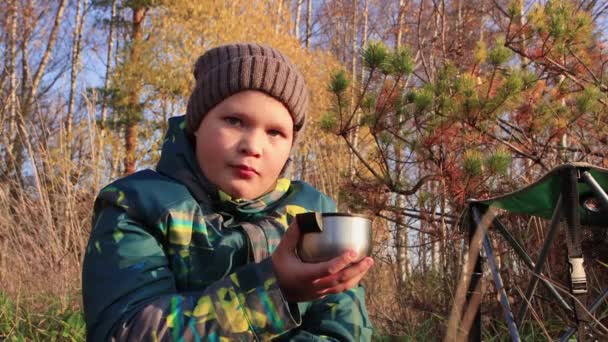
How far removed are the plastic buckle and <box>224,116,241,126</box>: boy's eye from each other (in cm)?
119

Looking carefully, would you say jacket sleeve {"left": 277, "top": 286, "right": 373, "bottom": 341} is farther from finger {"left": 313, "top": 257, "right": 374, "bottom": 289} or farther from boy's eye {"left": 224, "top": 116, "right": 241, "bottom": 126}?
boy's eye {"left": 224, "top": 116, "right": 241, "bottom": 126}

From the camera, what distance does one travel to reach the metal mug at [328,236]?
38.5 inches

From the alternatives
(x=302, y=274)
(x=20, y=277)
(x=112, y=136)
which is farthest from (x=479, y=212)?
(x=112, y=136)

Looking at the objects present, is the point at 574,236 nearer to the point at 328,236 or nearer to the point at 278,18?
the point at 328,236

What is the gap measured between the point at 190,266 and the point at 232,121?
0.33 m

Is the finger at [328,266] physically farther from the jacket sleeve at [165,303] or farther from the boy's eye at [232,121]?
the boy's eye at [232,121]

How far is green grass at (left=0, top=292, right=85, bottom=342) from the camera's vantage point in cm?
247

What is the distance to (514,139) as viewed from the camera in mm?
3248

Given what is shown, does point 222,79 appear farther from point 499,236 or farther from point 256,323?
point 499,236

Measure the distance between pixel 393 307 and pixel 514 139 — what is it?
113cm

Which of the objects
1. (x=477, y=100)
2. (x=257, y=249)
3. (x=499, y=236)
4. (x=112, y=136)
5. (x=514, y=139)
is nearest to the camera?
(x=257, y=249)


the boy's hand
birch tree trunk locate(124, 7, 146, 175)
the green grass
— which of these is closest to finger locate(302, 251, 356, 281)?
the boy's hand

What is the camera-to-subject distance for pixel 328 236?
0.99 meters

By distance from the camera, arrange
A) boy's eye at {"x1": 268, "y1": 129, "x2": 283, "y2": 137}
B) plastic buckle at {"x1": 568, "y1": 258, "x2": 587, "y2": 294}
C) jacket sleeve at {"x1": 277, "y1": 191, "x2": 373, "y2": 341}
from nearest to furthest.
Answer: jacket sleeve at {"x1": 277, "y1": 191, "x2": 373, "y2": 341} → boy's eye at {"x1": 268, "y1": 129, "x2": 283, "y2": 137} → plastic buckle at {"x1": 568, "y1": 258, "x2": 587, "y2": 294}
